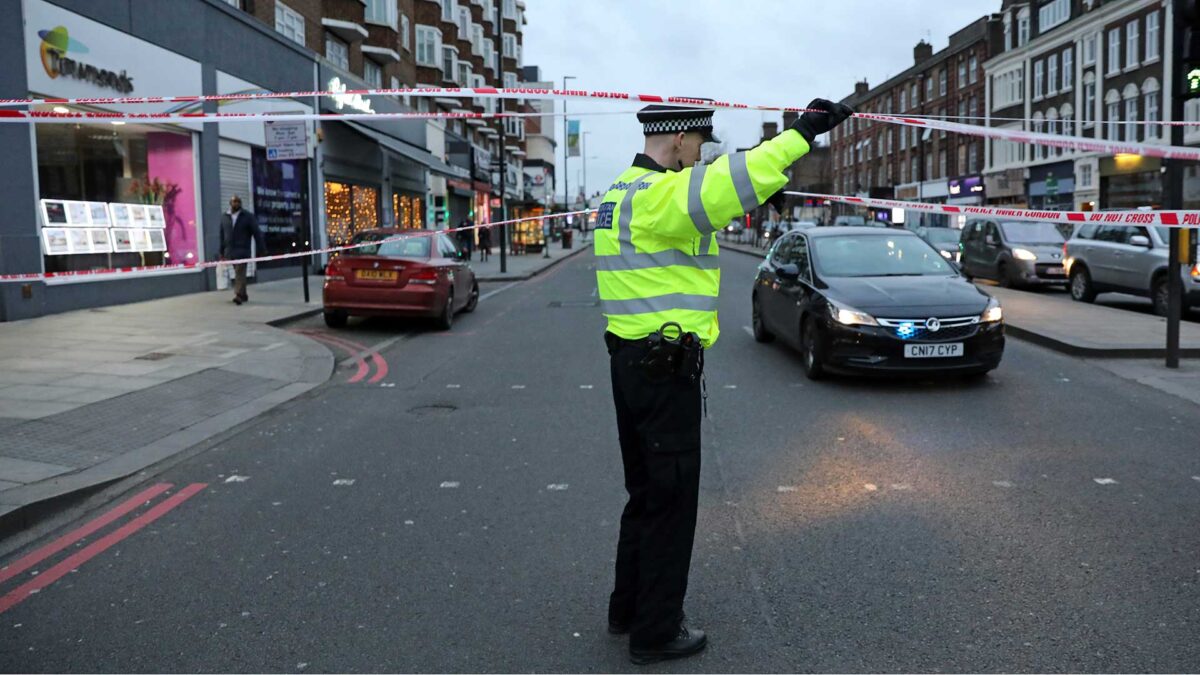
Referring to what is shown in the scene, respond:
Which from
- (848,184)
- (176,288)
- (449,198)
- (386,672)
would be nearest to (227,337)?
(176,288)

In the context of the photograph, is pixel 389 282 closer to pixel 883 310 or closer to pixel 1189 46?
pixel 883 310

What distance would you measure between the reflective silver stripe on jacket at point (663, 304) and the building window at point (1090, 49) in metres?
45.7

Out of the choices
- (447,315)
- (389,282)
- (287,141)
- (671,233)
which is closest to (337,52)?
(287,141)

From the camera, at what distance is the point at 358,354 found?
11.7m

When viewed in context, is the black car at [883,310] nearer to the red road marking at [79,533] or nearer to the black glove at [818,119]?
the black glove at [818,119]

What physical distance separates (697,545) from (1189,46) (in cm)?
708

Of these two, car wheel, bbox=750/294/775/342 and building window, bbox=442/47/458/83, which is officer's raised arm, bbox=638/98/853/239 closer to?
car wheel, bbox=750/294/775/342

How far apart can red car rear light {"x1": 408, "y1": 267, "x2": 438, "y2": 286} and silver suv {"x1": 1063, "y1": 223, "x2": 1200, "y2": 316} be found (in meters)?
11.0

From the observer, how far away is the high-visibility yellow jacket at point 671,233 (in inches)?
116

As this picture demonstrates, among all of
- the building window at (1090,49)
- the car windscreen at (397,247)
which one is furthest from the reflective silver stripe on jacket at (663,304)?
the building window at (1090,49)

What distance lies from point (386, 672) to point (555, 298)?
55.1 ft

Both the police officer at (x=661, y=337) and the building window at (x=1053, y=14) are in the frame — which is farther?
the building window at (x=1053, y=14)

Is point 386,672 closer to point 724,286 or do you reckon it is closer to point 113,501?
point 113,501

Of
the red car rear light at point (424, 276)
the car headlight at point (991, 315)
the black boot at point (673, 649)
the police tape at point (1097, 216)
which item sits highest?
the police tape at point (1097, 216)
